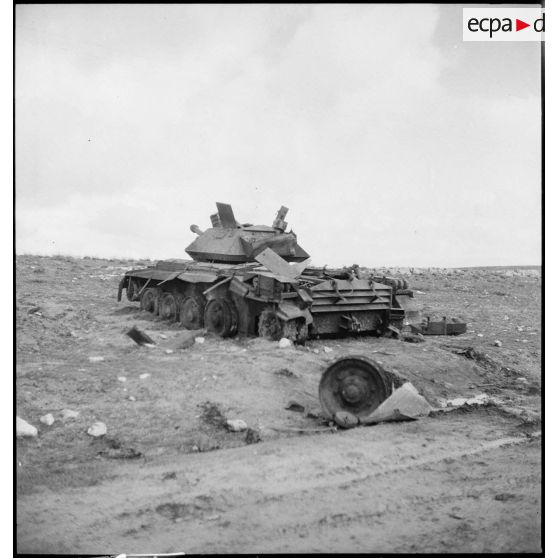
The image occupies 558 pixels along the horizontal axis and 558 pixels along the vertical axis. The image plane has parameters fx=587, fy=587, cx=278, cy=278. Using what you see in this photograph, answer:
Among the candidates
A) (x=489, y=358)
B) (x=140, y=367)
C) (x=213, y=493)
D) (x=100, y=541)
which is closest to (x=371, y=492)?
(x=213, y=493)

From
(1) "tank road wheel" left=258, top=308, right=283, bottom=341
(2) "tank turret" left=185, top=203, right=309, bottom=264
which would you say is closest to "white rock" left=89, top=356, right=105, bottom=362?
(1) "tank road wheel" left=258, top=308, right=283, bottom=341

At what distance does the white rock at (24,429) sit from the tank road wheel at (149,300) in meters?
7.75

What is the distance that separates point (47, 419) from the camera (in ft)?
19.3

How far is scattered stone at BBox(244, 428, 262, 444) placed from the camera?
19.3 feet

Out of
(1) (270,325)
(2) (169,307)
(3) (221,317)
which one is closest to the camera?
(1) (270,325)

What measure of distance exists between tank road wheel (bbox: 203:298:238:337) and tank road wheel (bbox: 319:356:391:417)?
4199mm

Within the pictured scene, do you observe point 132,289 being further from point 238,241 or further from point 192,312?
point 238,241

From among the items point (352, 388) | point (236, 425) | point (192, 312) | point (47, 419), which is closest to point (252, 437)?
point (236, 425)

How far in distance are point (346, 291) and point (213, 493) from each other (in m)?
6.17

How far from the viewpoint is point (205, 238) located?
12930mm

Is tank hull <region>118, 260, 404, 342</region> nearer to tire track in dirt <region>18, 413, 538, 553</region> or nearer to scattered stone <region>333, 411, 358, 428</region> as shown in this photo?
scattered stone <region>333, 411, 358, 428</region>

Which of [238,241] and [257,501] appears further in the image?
[238,241]

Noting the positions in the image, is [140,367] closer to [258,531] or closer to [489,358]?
[258,531]

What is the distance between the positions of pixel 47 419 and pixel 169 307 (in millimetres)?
6839
